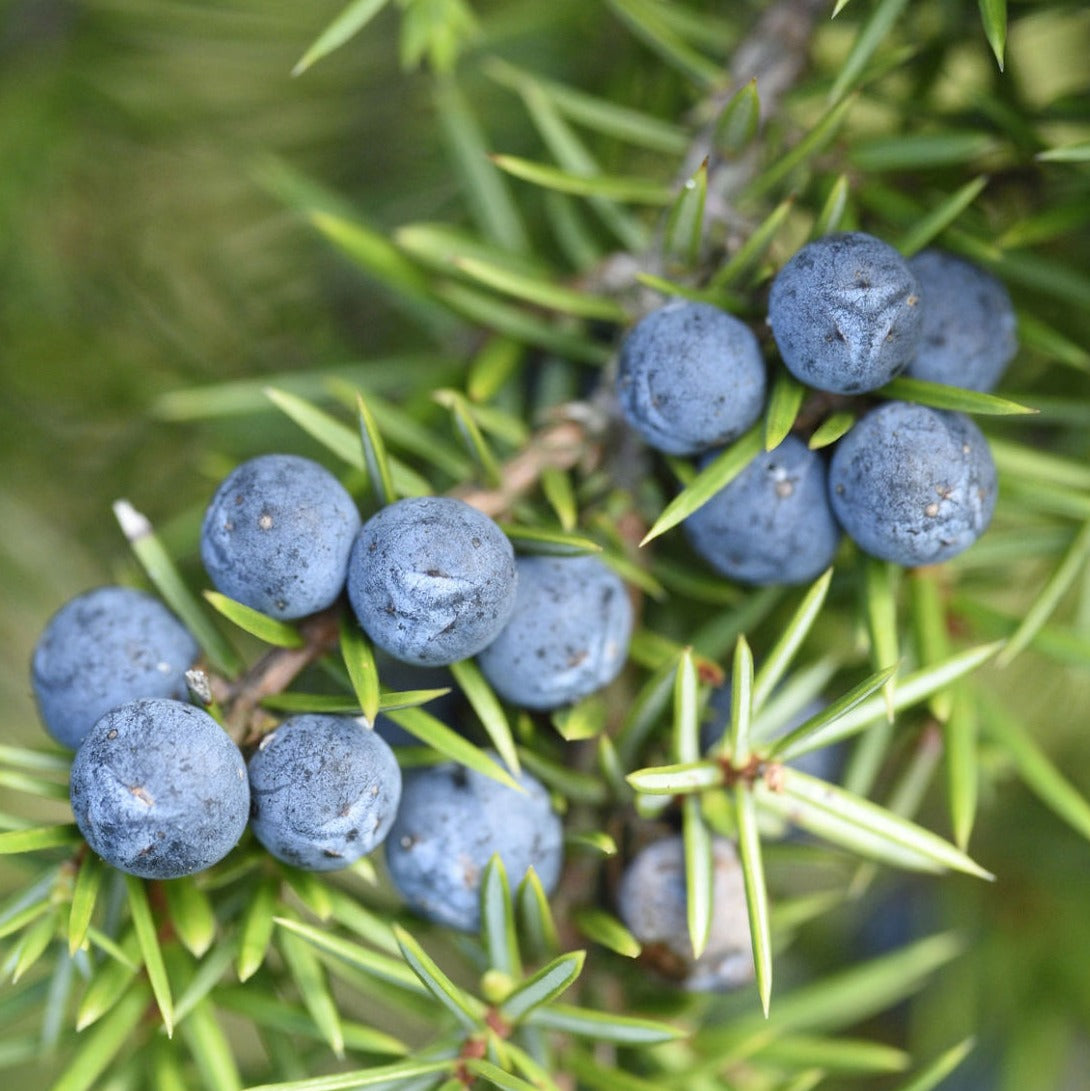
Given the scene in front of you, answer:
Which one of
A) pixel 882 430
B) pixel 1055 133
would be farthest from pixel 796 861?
pixel 1055 133

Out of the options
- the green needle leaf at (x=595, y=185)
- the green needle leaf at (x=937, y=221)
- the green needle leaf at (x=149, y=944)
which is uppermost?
the green needle leaf at (x=937, y=221)

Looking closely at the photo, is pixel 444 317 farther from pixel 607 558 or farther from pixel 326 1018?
pixel 326 1018

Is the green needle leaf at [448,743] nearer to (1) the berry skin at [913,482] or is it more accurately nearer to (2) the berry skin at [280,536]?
(2) the berry skin at [280,536]

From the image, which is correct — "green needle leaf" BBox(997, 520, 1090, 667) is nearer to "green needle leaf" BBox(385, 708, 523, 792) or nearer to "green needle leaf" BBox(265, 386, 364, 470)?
"green needle leaf" BBox(385, 708, 523, 792)

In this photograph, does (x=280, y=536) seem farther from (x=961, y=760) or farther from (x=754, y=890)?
Answer: (x=961, y=760)

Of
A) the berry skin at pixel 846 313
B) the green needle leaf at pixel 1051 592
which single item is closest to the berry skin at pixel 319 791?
the berry skin at pixel 846 313

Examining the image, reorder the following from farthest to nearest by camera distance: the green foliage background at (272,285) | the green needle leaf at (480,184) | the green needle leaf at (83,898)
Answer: the green foliage background at (272,285)
the green needle leaf at (480,184)
the green needle leaf at (83,898)
